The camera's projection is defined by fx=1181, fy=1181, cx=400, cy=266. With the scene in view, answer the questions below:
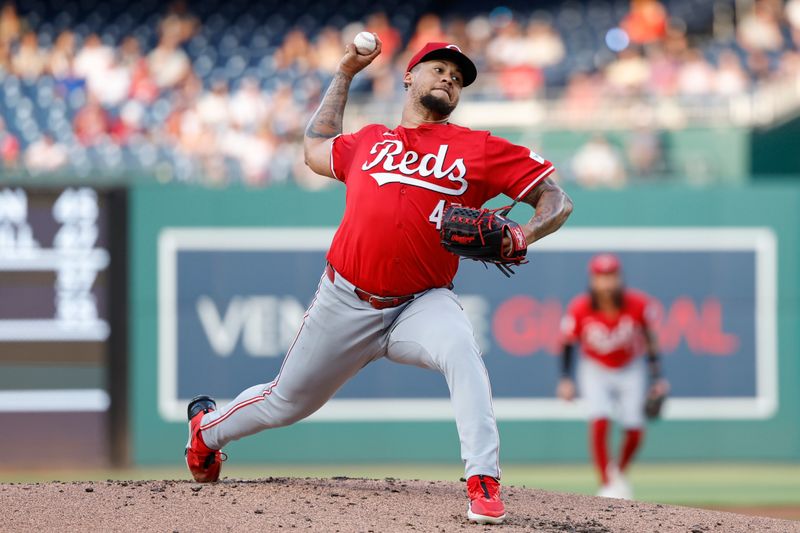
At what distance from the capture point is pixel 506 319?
9.81 meters

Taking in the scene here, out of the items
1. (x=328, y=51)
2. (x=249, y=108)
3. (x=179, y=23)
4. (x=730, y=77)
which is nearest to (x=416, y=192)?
(x=249, y=108)

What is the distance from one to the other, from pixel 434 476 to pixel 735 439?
8.42ft

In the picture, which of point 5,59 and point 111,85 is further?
point 5,59

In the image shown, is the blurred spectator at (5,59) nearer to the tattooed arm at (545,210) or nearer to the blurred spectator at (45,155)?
the blurred spectator at (45,155)

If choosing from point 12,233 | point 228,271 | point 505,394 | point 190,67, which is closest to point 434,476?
point 505,394

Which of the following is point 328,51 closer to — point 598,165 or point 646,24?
point 646,24

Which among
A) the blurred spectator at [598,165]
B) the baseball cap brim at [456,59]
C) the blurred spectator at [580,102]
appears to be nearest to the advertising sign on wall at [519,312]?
the blurred spectator at [598,165]

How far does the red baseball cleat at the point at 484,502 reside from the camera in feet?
13.2

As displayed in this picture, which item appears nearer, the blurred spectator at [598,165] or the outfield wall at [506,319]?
the outfield wall at [506,319]

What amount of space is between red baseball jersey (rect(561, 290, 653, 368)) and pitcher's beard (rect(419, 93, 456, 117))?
14.1 ft

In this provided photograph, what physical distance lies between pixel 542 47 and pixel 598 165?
3.80 meters

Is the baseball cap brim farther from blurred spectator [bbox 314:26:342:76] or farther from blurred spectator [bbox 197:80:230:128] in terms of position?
blurred spectator [bbox 314:26:342:76]

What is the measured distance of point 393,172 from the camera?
431 cm

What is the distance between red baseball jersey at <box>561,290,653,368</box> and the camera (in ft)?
27.5
